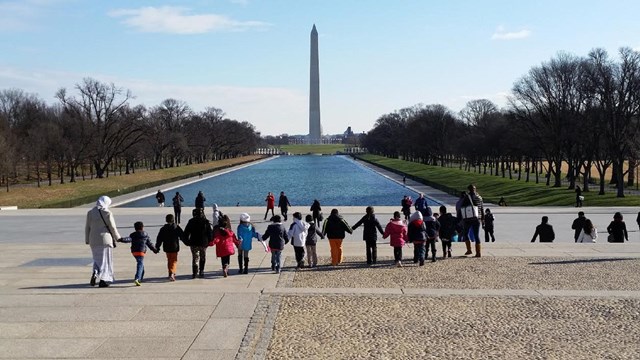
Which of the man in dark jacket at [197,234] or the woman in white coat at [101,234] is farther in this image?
the man in dark jacket at [197,234]

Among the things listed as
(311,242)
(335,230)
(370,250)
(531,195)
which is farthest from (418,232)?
(531,195)

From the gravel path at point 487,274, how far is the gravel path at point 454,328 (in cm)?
111

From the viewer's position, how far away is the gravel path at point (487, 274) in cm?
1215

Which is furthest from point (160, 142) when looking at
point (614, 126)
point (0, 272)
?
point (0, 272)

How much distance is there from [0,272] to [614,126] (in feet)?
138

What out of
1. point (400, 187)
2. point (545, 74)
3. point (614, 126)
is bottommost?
point (400, 187)

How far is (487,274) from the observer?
43.2ft

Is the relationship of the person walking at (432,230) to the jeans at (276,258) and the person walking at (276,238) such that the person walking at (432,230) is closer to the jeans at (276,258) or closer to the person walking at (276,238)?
the person walking at (276,238)

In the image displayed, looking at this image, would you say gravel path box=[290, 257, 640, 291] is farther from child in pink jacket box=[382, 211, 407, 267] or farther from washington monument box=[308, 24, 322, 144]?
washington monument box=[308, 24, 322, 144]

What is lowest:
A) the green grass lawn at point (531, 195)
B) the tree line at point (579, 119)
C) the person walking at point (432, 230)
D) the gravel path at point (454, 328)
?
the green grass lawn at point (531, 195)

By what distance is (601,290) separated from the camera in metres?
11.7

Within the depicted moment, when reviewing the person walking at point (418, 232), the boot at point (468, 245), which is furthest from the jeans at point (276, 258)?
the boot at point (468, 245)

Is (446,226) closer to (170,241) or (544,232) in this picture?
(544,232)

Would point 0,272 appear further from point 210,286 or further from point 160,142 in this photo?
point 160,142
